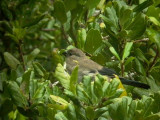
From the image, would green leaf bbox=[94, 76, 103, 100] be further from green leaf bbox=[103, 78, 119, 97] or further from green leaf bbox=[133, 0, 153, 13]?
green leaf bbox=[133, 0, 153, 13]

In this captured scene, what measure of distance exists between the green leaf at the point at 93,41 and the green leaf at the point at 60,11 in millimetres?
325

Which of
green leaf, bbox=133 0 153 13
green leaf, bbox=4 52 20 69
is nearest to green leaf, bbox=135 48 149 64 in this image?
green leaf, bbox=133 0 153 13

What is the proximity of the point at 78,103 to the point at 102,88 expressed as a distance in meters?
0.14

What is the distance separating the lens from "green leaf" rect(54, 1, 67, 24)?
7.84 feet

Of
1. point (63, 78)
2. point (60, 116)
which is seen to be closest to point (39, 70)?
point (63, 78)

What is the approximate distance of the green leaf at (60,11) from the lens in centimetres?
239

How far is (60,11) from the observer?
245cm

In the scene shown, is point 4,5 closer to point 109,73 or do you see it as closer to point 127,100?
point 109,73

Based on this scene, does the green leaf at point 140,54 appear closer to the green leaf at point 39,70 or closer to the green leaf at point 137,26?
the green leaf at point 137,26

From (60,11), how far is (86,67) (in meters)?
0.52

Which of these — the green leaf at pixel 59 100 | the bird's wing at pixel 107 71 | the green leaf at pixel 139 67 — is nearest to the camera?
the green leaf at pixel 59 100

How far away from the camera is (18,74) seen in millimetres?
2955

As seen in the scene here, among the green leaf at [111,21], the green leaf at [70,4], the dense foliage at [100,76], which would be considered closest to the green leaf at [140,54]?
the dense foliage at [100,76]

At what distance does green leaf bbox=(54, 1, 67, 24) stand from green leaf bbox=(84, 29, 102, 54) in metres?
0.32
